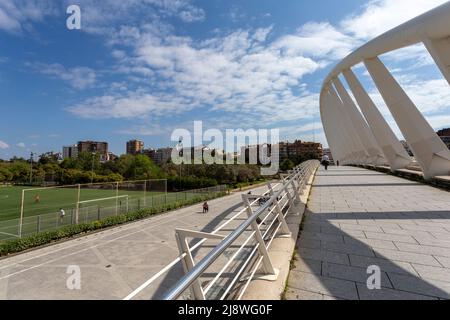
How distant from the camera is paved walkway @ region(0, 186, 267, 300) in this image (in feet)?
25.9

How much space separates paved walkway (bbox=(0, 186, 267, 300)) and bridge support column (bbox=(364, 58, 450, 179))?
30.8ft

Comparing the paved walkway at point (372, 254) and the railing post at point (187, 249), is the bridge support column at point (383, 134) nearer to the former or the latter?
the paved walkway at point (372, 254)

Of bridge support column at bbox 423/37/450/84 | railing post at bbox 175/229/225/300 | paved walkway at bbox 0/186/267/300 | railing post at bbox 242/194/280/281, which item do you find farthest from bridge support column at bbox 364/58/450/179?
railing post at bbox 175/229/225/300

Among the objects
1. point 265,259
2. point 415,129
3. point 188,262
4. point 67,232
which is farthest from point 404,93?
point 67,232

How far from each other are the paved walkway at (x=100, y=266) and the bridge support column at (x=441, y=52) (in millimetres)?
9952

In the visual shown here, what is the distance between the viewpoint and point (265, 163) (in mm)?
74375

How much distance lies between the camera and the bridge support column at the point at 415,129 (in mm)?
11562

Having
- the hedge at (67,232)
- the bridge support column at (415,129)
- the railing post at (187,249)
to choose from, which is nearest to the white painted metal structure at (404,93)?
the bridge support column at (415,129)

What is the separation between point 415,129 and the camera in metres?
12.4

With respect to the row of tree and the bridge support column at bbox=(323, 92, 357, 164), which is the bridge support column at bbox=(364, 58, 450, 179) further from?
the row of tree

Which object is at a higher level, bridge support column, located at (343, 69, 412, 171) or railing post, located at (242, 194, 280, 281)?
bridge support column, located at (343, 69, 412, 171)

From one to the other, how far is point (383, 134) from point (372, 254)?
57.8ft

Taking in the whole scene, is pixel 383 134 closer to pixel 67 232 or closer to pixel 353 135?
pixel 353 135
